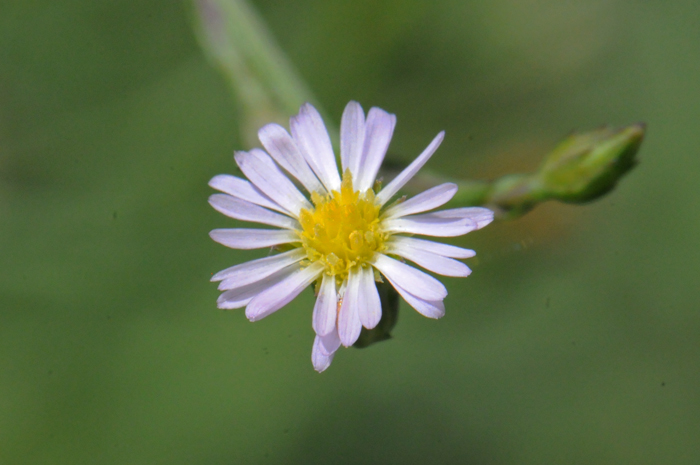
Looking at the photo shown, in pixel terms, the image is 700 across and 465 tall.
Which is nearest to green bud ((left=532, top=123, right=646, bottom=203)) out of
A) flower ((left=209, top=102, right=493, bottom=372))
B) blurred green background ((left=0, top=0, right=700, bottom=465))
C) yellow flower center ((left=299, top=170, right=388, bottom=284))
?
flower ((left=209, top=102, right=493, bottom=372))

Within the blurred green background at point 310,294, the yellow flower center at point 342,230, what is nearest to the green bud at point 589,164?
the yellow flower center at point 342,230

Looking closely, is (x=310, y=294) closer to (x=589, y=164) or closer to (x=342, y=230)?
(x=342, y=230)

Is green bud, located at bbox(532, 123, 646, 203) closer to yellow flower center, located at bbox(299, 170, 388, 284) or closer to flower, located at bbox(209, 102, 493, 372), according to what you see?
flower, located at bbox(209, 102, 493, 372)

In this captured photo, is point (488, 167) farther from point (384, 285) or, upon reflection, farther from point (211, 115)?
point (384, 285)

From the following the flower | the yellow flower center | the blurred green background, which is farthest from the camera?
the blurred green background

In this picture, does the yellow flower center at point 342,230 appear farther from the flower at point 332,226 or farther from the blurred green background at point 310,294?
the blurred green background at point 310,294

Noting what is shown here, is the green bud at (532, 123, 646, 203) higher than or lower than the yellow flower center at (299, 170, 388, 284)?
lower

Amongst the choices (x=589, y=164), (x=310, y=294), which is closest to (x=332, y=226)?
(x=589, y=164)
